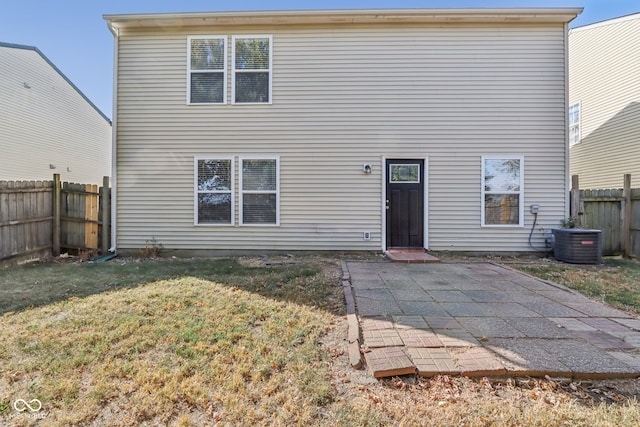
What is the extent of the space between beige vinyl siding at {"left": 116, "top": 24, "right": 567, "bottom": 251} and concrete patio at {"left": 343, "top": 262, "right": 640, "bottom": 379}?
2.63m

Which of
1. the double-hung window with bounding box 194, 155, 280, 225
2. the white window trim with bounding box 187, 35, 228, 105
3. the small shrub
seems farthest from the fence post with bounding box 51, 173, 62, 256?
the white window trim with bounding box 187, 35, 228, 105

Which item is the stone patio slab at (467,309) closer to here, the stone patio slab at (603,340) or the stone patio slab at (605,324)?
the stone patio slab at (603,340)

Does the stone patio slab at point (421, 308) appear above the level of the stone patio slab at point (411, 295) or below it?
below

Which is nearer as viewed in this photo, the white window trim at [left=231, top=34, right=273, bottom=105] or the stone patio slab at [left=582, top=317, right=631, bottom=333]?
the stone patio slab at [left=582, top=317, right=631, bottom=333]

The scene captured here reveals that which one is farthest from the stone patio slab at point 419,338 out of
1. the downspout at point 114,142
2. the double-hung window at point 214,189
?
the downspout at point 114,142

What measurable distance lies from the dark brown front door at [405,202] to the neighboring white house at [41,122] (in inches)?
530

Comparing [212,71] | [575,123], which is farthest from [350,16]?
[575,123]

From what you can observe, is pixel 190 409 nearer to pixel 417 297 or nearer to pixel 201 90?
pixel 417 297

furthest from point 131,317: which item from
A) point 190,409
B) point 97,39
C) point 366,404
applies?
point 97,39

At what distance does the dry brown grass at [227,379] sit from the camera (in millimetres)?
1767

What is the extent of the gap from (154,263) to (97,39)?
8433mm

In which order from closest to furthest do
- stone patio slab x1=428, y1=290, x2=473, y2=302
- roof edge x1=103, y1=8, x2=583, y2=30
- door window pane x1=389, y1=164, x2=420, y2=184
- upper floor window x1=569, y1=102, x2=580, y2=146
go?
stone patio slab x1=428, y1=290, x2=473, y2=302 < roof edge x1=103, y1=8, x2=583, y2=30 < door window pane x1=389, y1=164, x2=420, y2=184 < upper floor window x1=569, y1=102, x2=580, y2=146

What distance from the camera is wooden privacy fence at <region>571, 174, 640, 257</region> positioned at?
6633 millimetres

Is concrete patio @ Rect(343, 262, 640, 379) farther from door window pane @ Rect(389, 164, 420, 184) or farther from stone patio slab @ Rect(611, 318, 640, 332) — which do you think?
door window pane @ Rect(389, 164, 420, 184)
